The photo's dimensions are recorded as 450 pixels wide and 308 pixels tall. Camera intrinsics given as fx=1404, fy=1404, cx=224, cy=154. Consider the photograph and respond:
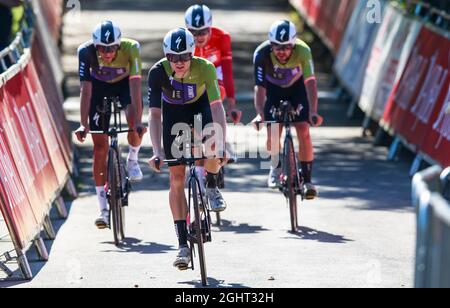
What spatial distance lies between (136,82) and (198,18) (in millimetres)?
925

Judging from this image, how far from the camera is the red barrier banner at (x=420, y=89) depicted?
17141 mm

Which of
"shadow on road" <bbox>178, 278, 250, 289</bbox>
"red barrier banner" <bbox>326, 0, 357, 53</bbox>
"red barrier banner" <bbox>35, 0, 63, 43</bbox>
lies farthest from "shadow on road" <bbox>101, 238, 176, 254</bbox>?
"red barrier banner" <bbox>326, 0, 357, 53</bbox>

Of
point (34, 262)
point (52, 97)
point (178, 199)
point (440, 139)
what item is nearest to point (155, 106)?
point (178, 199)

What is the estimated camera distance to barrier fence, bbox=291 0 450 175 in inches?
A: 666

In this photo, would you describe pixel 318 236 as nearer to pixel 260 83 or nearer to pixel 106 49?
pixel 260 83

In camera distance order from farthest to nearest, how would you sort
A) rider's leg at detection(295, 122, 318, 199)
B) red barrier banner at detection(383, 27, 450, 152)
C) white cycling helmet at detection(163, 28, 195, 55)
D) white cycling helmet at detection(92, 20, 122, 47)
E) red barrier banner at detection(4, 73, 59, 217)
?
red barrier banner at detection(383, 27, 450, 152), rider's leg at detection(295, 122, 318, 199), white cycling helmet at detection(92, 20, 122, 47), red barrier banner at detection(4, 73, 59, 217), white cycling helmet at detection(163, 28, 195, 55)

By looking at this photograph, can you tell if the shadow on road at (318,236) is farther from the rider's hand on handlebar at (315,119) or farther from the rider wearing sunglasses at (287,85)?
the rider's hand on handlebar at (315,119)

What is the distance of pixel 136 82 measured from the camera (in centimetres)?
1381

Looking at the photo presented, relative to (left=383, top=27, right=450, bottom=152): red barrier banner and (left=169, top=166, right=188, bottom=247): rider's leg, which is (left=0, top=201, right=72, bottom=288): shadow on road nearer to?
(left=169, top=166, right=188, bottom=247): rider's leg

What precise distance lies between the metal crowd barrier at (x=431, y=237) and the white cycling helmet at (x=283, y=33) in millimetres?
6293

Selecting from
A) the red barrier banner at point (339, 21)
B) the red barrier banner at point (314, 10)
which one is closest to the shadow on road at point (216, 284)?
the red barrier banner at point (339, 21)

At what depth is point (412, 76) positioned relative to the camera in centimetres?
1862

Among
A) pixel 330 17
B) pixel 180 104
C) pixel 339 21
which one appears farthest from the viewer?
pixel 330 17

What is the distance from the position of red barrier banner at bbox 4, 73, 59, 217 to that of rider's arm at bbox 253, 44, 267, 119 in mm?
2259
